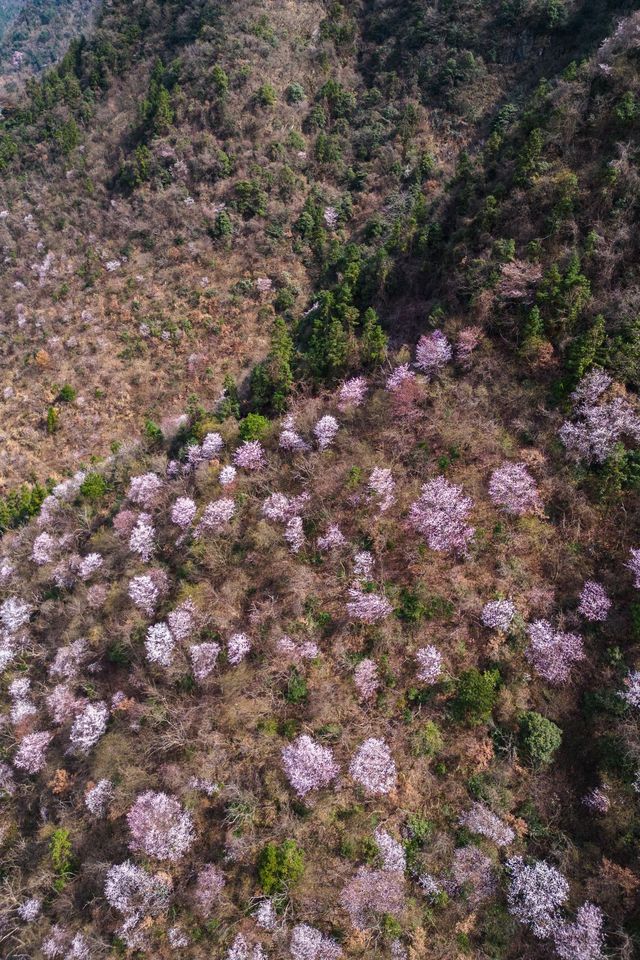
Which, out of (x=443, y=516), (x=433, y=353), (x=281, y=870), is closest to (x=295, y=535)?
(x=443, y=516)

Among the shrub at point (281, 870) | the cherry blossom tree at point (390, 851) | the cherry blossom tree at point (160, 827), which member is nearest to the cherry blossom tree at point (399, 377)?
the cherry blossom tree at point (390, 851)

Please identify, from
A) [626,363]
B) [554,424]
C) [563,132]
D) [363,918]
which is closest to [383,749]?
[363,918]

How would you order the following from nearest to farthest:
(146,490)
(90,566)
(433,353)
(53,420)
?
(433,353) < (90,566) < (146,490) < (53,420)

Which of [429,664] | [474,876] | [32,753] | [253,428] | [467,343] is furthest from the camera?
[253,428]

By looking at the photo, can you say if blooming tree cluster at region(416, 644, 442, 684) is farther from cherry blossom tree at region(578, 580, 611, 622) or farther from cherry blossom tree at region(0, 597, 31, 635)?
cherry blossom tree at region(0, 597, 31, 635)

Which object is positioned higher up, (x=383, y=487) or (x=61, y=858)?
(x=383, y=487)

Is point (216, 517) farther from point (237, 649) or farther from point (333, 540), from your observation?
point (237, 649)

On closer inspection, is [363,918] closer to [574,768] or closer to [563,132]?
[574,768]
